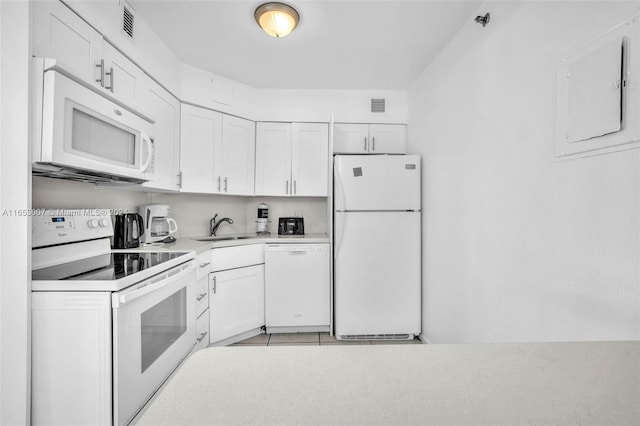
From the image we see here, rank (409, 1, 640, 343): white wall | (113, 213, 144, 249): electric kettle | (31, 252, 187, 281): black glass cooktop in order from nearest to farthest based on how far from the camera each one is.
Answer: (409, 1, 640, 343): white wall
(31, 252, 187, 281): black glass cooktop
(113, 213, 144, 249): electric kettle

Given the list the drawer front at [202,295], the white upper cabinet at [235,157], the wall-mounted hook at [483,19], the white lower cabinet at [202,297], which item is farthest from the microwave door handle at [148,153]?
the wall-mounted hook at [483,19]

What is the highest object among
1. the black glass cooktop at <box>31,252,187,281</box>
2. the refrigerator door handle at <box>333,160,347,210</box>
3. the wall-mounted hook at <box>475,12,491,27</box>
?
the wall-mounted hook at <box>475,12,491,27</box>

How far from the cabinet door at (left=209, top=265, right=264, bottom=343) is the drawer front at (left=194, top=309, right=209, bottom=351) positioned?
7 cm

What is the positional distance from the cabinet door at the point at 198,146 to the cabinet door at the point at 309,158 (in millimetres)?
760

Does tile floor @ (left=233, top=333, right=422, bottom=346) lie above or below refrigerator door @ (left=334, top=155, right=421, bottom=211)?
below

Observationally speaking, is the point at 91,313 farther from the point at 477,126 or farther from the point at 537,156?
the point at 477,126

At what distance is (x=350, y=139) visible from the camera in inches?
123

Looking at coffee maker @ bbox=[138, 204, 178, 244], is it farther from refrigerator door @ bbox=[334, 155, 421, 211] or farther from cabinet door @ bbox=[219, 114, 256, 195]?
refrigerator door @ bbox=[334, 155, 421, 211]

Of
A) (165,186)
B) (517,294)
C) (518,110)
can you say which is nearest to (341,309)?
(517,294)

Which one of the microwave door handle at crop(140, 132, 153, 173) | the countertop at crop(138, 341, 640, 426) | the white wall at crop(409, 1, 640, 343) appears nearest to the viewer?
the countertop at crop(138, 341, 640, 426)

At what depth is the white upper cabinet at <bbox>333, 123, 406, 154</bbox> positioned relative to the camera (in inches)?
123

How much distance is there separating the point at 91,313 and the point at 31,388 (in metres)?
0.35

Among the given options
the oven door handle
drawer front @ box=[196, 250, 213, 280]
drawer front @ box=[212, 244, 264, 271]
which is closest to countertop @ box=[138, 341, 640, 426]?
the oven door handle

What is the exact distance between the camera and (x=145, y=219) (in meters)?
2.42
